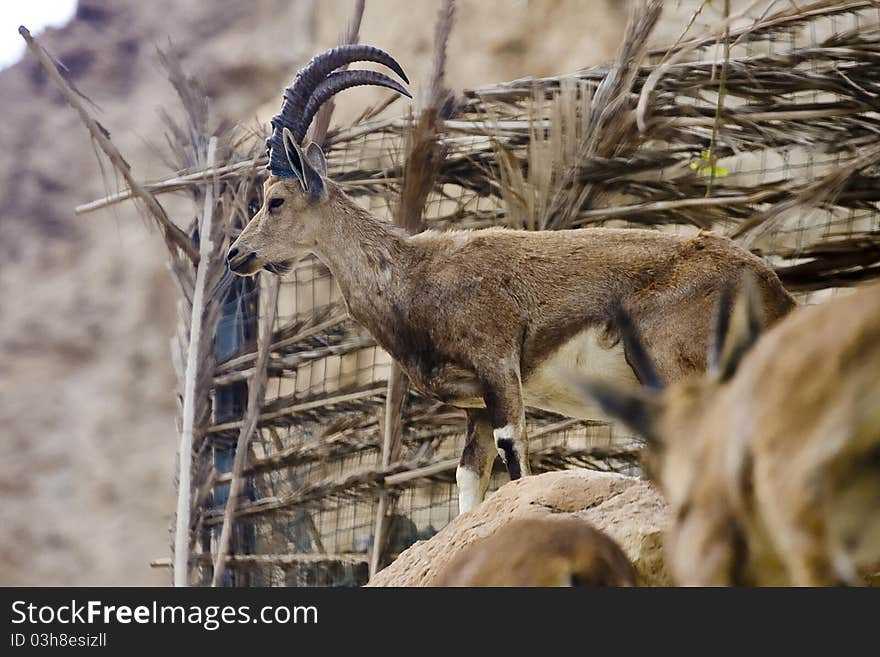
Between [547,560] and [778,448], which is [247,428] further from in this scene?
[778,448]

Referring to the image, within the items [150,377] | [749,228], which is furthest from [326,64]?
[150,377]

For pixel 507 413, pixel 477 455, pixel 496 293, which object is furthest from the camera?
pixel 477 455

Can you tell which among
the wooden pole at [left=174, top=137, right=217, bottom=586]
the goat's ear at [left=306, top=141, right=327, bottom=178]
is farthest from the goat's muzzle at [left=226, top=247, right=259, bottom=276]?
the wooden pole at [left=174, top=137, right=217, bottom=586]

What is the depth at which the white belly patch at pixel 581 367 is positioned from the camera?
3.45 m

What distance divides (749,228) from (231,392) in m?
2.71

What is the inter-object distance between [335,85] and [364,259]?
71cm

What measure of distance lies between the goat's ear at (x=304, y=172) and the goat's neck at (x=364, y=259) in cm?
7

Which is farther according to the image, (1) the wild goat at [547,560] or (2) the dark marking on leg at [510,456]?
(2) the dark marking on leg at [510,456]

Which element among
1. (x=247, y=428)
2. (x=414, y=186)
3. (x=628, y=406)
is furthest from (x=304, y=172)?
(x=628, y=406)

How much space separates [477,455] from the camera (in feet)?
12.3

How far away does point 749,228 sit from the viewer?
14.3ft

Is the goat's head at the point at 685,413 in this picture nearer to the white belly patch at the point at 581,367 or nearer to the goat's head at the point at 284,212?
the white belly patch at the point at 581,367

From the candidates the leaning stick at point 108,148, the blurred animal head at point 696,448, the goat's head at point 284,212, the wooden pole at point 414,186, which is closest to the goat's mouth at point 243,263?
the goat's head at point 284,212
